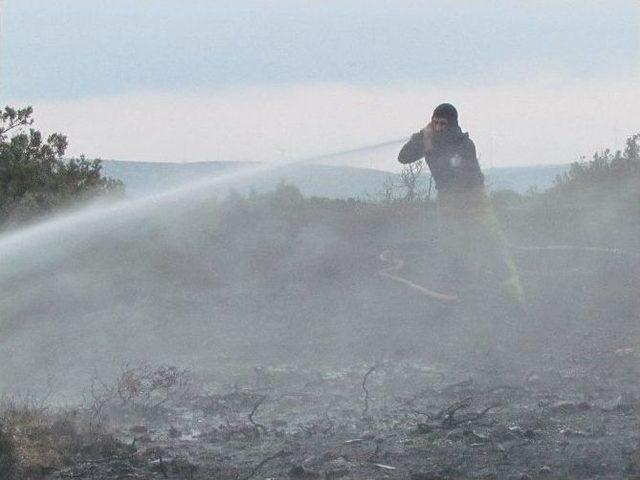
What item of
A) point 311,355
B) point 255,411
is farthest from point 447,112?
point 255,411

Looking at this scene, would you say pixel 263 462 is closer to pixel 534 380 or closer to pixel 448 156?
pixel 534 380

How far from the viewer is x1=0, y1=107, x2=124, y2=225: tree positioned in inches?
550

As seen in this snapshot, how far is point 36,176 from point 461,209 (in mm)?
6674

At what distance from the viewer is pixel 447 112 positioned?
10.3 metres

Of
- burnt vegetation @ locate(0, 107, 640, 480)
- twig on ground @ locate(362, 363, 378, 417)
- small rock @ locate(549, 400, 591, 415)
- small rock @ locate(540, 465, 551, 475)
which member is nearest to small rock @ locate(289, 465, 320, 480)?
burnt vegetation @ locate(0, 107, 640, 480)

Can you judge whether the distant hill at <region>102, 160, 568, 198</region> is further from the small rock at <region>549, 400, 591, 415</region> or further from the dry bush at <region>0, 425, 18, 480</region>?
the dry bush at <region>0, 425, 18, 480</region>

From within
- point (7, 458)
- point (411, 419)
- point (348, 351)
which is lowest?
point (411, 419)

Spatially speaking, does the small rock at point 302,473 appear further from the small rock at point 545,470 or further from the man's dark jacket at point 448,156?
the man's dark jacket at point 448,156

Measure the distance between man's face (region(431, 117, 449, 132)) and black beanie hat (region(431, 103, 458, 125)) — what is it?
1.2 inches

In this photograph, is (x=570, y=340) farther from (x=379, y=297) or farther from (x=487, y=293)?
(x=379, y=297)

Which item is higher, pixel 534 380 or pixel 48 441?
pixel 48 441

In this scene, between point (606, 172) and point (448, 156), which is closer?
point (448, 156)

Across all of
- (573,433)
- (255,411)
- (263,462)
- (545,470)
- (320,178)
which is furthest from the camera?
(320,178)

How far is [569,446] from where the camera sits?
23.9 feet
